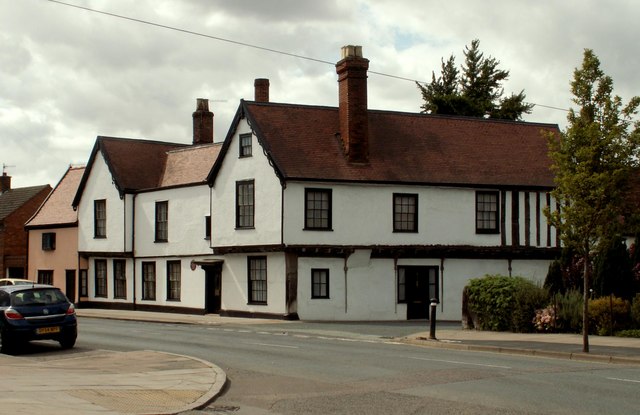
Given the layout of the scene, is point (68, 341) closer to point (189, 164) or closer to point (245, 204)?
point (245, 204)

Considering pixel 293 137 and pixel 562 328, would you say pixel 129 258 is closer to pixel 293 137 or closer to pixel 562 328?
pixel 293 137

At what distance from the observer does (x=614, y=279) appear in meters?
27.5

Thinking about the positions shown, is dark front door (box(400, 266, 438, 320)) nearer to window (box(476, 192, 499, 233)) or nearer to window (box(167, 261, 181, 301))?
window (box(476, 192, 499, 233))

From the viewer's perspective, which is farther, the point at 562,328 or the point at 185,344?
the point at 562,328

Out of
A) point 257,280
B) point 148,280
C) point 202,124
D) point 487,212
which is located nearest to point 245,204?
point 257,280

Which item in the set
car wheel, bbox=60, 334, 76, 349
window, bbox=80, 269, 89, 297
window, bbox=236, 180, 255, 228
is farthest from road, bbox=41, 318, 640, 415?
window, bbox=80, 269, 89, 297

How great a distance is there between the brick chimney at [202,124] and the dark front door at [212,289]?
11.2 m

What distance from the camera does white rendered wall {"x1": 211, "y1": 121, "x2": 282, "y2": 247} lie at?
36.8 m

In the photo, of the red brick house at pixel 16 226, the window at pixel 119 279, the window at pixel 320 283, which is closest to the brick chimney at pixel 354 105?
the window at pixel 320 283

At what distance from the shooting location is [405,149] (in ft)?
130

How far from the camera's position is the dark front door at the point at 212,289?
4116 centimetres

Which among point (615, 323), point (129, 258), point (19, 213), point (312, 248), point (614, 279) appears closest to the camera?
point (615, 323)

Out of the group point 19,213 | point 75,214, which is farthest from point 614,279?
point 19,213

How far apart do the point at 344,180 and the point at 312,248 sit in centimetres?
320
